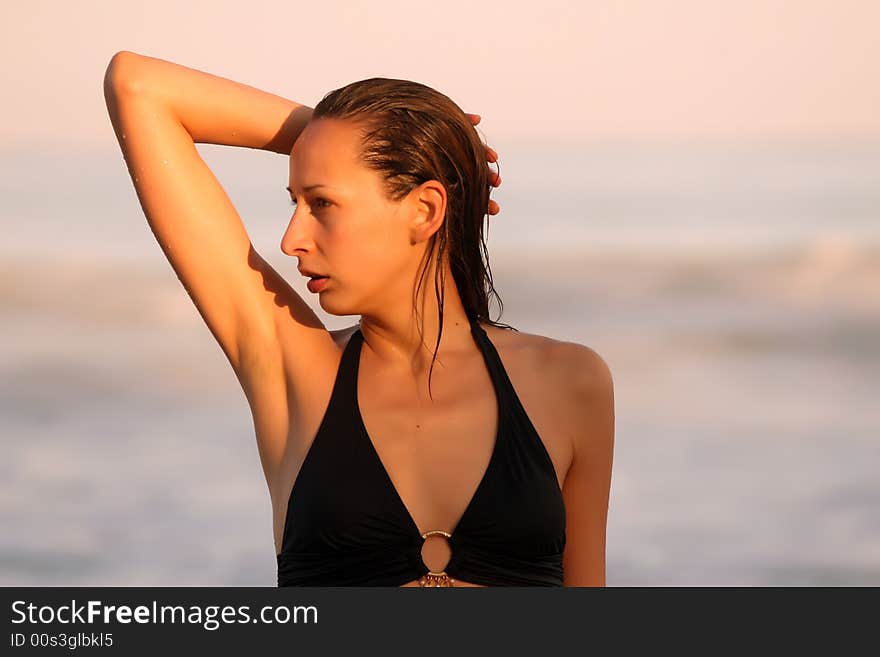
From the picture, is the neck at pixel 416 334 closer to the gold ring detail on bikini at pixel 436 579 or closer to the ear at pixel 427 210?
the ear at pixel 427 210

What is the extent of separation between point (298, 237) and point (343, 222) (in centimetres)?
10

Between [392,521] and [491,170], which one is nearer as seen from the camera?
[392,521]

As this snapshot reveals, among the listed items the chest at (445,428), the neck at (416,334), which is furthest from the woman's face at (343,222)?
the chest at (445,428)

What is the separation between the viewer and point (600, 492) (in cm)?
307

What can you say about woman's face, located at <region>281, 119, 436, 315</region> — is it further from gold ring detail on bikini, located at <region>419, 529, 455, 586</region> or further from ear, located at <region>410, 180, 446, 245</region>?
gold ring detail on bikini, located at <region>419, 529, 455, 586</region>

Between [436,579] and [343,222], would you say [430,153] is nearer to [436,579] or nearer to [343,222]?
[343,222]

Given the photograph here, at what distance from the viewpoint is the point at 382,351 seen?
3.10 metres

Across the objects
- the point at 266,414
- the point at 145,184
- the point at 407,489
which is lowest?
the point at 407,489

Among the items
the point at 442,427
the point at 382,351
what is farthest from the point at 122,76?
the point at 442,427

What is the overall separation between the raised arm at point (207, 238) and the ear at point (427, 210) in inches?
13.8

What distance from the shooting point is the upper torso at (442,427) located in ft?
A: 9.45
